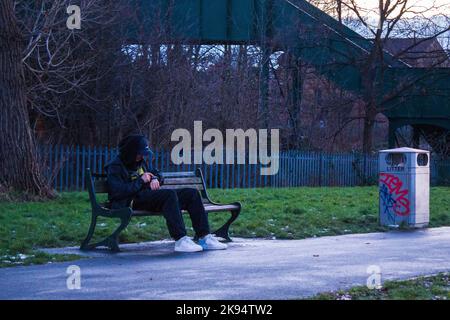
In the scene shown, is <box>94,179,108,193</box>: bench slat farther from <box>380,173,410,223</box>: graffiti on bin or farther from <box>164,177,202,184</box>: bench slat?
<box>380,173,410,223</box>: graffiti on bin

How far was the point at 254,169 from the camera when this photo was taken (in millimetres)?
28891

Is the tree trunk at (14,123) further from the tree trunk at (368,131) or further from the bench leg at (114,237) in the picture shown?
the tree trunk at (368,131)

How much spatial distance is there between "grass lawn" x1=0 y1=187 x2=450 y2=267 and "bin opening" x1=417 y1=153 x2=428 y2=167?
117cm

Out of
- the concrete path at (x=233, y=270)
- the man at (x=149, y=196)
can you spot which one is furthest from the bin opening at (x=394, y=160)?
the man at (x=149, y=196)

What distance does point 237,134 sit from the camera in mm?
29922

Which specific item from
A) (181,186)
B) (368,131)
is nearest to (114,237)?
(181,186)

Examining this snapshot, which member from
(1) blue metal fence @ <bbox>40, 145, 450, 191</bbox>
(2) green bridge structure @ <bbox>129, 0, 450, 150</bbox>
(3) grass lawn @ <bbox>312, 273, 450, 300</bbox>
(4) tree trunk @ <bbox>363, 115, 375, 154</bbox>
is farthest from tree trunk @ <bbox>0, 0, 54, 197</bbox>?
(4) tree trunk @ <bbox>363, 115, 375, 154</bbox>

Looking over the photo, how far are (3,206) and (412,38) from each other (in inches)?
1101

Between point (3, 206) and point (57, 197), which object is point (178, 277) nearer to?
point (3, 206)

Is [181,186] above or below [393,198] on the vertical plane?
above

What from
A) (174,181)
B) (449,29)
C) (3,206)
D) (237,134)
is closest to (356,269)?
(174,181)

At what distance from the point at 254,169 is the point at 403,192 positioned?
13641mm

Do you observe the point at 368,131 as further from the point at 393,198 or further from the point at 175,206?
the point at 175,206

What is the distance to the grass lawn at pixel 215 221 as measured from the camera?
457 inches
